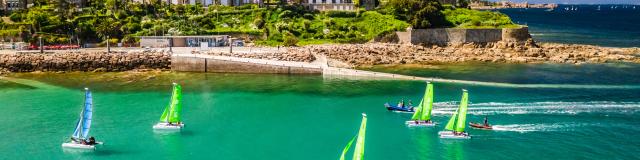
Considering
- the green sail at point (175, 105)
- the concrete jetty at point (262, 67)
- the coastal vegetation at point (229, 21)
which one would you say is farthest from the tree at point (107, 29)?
the green sail at point (175, 105)

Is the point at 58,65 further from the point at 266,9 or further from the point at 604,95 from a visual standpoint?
the point at 604,95

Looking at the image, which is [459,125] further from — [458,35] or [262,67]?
[458,35]

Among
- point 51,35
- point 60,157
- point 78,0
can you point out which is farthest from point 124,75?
point 78,0

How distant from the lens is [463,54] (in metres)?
105

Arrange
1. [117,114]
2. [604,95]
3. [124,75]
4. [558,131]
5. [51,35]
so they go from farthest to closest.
→ [51,35] → [124,75] → [604,95] → [117,114] → [558,131]

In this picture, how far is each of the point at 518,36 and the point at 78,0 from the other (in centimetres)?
8765

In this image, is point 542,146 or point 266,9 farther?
point 266,9

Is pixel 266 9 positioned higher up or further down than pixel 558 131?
higher up

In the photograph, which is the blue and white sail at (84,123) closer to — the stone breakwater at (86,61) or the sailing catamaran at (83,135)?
the sailing catamaran at (83,135)

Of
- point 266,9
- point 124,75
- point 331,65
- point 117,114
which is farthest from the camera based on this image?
point 266,9

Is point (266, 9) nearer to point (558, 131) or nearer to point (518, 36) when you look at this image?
point (518, 36)

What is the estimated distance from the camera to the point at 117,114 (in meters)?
62.0

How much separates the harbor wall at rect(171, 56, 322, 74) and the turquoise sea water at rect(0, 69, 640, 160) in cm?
509

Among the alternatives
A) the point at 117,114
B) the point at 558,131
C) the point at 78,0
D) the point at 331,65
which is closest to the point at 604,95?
the point at 558,131
